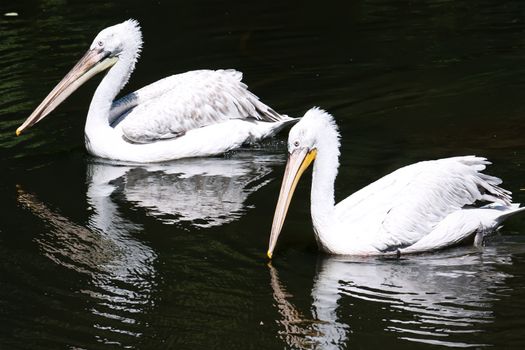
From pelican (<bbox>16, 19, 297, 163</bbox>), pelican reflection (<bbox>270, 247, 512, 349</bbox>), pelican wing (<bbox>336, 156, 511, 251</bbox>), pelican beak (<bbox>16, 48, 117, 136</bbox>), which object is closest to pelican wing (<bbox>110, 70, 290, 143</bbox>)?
pelican (<bbox>16, 19, 297, 163</bbox>)

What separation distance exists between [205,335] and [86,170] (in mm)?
3189

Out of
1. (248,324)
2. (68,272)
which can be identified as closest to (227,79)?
(68,272)

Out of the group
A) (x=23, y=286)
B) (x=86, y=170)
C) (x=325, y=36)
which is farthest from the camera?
(x=325, y=36)

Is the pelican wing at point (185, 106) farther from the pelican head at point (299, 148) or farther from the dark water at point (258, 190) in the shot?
the pelican head at point (299, 148)

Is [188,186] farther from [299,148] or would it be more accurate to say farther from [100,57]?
[299,148]

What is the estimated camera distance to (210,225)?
21.6ft

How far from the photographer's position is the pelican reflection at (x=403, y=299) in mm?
5035

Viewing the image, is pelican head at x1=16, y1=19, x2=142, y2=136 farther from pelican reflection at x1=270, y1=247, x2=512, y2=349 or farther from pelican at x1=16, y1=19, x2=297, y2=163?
pelican reflection at x1=270, y1=247, x2=512, y2=349

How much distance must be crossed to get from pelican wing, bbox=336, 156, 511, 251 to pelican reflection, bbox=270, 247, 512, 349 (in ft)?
0.54

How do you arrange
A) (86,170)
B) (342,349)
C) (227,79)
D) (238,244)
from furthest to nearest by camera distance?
(227,79) → (86,170) → (238,244) → (342,349)

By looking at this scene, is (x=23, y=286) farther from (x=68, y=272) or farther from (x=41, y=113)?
(x=41, y=113)

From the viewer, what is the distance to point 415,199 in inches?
238

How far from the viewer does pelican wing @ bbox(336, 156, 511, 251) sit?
593cm

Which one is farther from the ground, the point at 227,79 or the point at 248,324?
the point at 227,79
